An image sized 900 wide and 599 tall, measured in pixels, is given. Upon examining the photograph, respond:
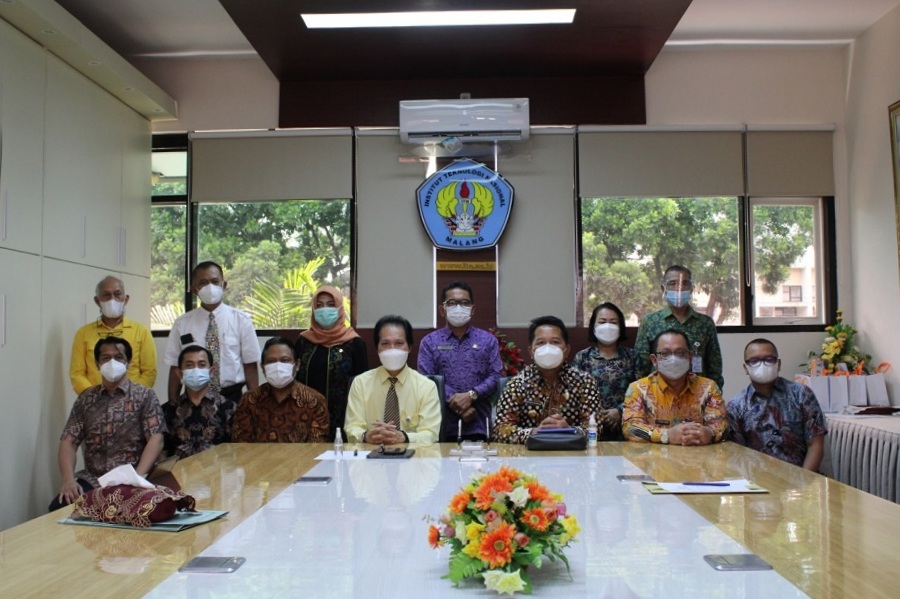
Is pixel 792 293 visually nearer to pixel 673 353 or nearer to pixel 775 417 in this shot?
pixel 775 417

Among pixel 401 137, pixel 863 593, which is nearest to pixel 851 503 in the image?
pixel 863 593

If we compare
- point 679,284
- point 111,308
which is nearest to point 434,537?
point 679,284

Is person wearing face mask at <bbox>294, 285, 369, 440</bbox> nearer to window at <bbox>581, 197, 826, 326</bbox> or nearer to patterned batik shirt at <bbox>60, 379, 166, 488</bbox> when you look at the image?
patterned batik shirt at <bbox>60, 379, 166, 488</bbox>

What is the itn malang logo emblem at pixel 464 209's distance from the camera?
20.5ft

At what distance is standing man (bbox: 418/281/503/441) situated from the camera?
4.64m

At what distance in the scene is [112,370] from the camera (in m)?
3.96

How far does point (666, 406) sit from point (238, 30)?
412cm

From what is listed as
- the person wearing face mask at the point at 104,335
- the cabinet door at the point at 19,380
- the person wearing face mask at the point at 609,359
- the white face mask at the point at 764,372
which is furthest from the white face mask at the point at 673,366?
the cabinet door at the point at 19,380

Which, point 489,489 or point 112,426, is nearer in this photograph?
point 489,489

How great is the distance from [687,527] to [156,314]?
5.37 m

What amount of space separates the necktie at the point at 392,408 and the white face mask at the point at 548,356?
0.71 m

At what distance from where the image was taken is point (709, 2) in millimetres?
5520

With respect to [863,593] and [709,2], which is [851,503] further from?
[709,2]

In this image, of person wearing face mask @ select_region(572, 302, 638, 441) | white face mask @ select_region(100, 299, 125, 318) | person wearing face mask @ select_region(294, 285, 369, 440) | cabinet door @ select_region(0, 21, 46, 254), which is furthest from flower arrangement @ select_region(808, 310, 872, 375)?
cabinet door @ select_region(0, 21, 46, 254)
